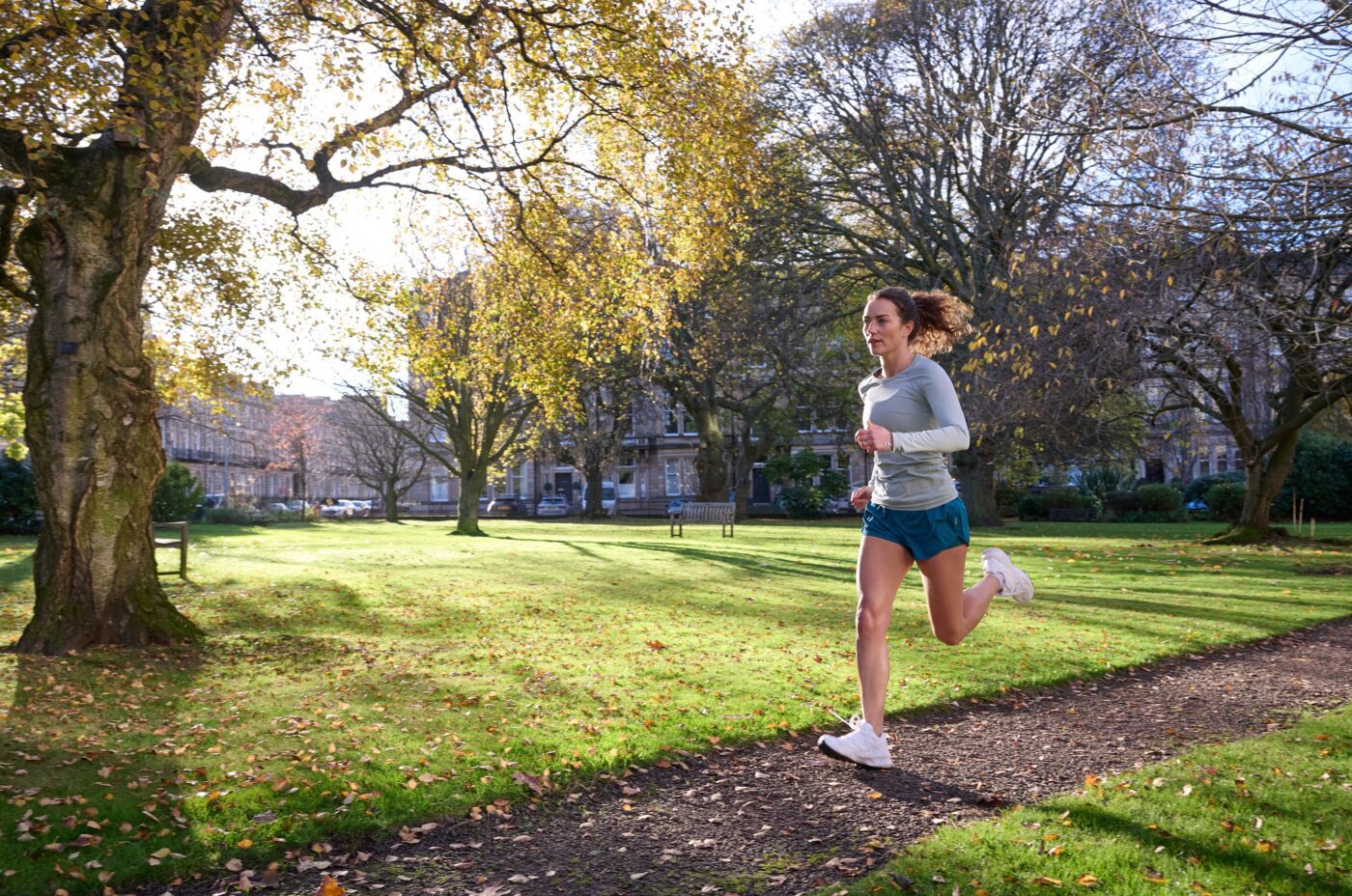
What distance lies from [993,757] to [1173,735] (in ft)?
4.33

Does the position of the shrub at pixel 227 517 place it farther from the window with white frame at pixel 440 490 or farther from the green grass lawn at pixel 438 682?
the window with white frame at pixel 440 490

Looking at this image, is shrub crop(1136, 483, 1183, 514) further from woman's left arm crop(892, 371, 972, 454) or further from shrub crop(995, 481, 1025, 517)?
woman's left arm crop(892, 371, 972, 454)

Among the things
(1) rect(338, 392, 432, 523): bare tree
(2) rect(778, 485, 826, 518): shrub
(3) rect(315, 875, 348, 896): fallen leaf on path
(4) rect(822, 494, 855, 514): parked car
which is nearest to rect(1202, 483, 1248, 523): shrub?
(2) rect(778, 485, 826, 518): shrub

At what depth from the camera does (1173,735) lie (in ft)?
19.6

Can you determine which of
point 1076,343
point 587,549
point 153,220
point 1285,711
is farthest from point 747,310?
point 1285,711

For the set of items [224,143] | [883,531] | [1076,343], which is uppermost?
[224,143]

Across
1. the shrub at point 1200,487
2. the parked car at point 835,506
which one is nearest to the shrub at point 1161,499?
the shrub at point 1200,487

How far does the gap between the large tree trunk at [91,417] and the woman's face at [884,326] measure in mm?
6555

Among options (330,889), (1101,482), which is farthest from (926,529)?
(1101,482)

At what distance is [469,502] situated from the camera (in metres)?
34.8

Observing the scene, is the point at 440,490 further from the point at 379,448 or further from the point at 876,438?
the point at 876,438

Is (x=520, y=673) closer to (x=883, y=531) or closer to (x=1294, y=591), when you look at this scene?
(x=883, y=531)

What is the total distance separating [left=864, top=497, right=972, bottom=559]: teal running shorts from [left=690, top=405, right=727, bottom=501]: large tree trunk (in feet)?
115

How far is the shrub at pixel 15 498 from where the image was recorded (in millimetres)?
25859
